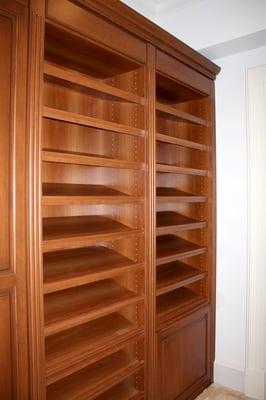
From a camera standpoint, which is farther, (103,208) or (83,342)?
(103,208)

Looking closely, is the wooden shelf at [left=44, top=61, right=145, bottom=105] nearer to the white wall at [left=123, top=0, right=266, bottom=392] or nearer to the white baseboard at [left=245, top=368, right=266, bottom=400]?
the white wall at [left=123, top=0, right=266, bottom=392]

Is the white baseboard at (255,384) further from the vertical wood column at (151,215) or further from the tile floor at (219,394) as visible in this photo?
the vertical wood column at (151,215)

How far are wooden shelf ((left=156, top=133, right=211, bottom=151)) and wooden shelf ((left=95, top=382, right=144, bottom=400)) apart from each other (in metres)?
1.46

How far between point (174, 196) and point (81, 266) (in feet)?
2.64

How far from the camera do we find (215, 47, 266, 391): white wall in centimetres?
234

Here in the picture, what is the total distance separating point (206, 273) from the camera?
234cm

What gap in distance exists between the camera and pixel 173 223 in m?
2.17

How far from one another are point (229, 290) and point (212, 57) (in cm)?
180

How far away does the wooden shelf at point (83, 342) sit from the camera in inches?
55.3

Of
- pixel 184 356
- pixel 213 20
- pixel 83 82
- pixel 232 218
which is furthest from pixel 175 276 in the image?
pixel 213 20

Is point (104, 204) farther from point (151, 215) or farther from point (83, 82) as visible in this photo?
point (83, 82)

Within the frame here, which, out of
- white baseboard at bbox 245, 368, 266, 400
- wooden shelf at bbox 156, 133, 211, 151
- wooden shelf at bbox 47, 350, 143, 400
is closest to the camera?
wooden shelf at bbox 47, 350, 143, 400

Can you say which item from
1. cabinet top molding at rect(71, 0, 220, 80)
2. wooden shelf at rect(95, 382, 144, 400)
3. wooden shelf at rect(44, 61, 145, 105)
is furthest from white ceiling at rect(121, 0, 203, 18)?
wooden shelf at rect(95, 382, 144, 400)

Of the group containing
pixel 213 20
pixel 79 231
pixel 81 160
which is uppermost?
pixel 213 20
